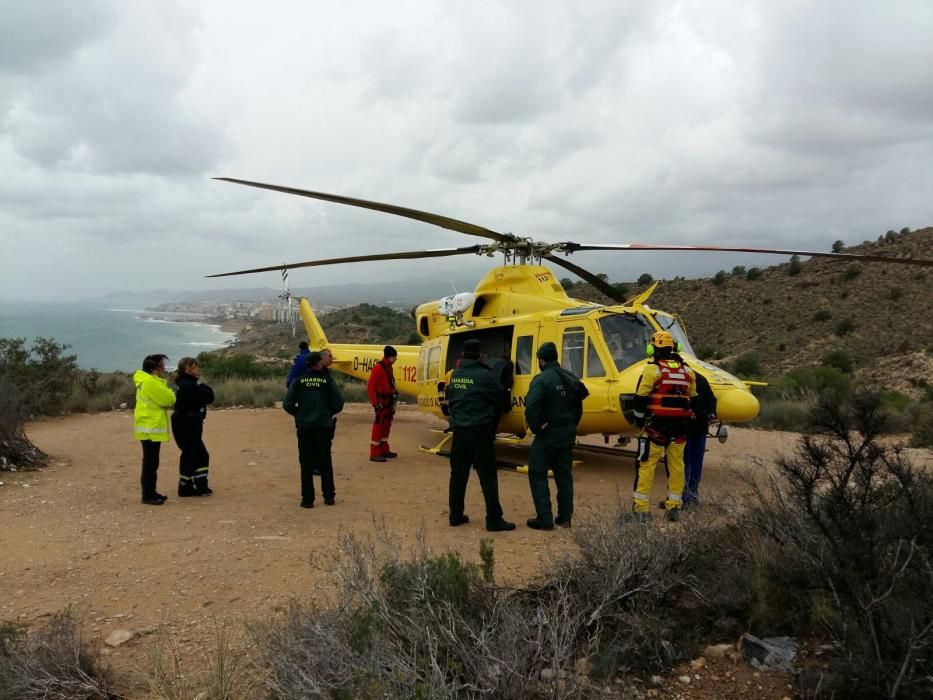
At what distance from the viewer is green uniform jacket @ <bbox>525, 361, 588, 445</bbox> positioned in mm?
5957

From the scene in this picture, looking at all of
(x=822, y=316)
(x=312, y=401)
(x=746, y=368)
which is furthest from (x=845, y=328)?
(x=312, y=401)

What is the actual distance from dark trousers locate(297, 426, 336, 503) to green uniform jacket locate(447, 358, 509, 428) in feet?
5.82

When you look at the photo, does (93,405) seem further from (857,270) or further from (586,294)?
(857,270)

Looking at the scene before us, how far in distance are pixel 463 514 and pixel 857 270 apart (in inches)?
1433

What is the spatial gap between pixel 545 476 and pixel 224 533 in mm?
3163

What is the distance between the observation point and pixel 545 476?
19.2ft

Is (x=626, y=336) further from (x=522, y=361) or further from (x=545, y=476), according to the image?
(x=545, y=476)

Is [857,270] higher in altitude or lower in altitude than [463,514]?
higher

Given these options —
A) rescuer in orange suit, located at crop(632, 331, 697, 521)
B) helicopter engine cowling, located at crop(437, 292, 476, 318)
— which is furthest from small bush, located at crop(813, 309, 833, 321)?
rescuer in orange suit, located at crop(632, 331, 697, 521)

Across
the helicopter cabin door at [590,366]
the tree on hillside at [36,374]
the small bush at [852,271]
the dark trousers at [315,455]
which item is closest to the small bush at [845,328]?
the small bush at [852,271]

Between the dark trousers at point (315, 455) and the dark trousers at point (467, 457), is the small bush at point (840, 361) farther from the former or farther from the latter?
the dark trousers at point (315, 455)

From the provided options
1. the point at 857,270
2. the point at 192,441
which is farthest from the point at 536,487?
the point at 857,270

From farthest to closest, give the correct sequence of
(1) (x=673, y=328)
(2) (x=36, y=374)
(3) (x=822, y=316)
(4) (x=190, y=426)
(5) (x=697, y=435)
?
(3) (x=822, y=316) < (2) (x=36, y=374) < (1) (x=673, y=328) < (4) (x=190, y=426) < (5) (x=697, y=435)

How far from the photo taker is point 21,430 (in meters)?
9.18
